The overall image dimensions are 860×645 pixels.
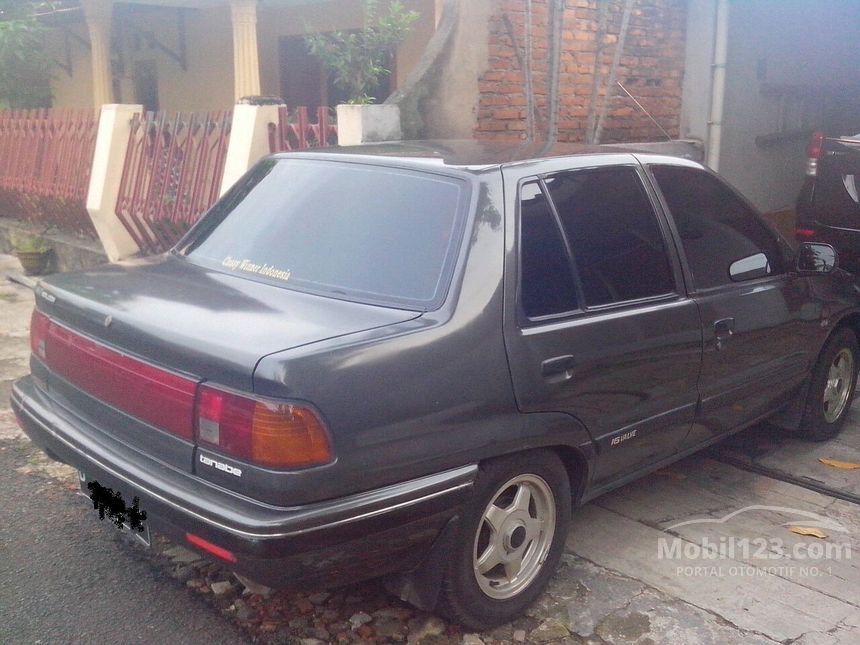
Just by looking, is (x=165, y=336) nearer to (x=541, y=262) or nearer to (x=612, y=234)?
(x=541, y=262)

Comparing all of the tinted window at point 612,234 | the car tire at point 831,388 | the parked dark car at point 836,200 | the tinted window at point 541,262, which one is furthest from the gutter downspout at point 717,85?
the tinted window at point 541,262

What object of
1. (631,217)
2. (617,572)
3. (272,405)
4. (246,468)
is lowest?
(617,572)

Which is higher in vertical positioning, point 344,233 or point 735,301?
point 344,233

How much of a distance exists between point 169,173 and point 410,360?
577 cm

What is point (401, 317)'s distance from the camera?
2863mm

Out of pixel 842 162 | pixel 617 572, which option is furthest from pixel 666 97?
pixel 617 572

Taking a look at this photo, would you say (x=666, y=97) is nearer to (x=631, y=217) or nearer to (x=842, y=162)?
(x=842, y=162)

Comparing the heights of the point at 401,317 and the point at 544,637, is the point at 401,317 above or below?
above

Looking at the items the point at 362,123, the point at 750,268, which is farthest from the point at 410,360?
the point at 362,123

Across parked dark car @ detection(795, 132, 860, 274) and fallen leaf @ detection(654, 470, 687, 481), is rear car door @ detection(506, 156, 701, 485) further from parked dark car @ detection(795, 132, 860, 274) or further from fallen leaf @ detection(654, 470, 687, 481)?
parked dark car @ detection(795, 132, 860, 274)

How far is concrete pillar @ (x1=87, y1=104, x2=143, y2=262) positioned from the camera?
8.43 m

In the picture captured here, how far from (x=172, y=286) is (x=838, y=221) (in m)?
5.53

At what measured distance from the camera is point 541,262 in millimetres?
3193

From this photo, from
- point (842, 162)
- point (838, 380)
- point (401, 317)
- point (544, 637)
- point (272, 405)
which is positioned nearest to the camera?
point (272, 405)
